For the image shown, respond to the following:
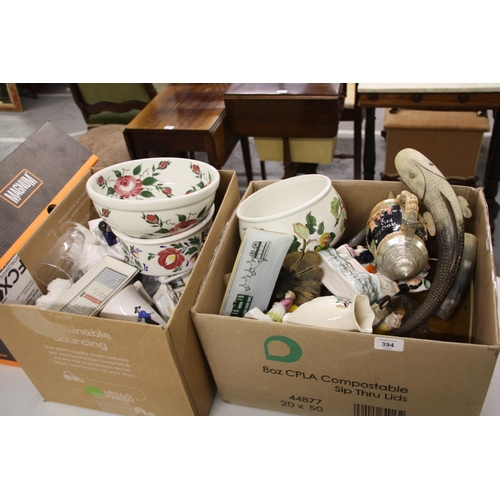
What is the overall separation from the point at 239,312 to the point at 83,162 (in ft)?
1.91

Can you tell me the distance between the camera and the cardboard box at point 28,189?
2.77ft

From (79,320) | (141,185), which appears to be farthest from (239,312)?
(141,185)

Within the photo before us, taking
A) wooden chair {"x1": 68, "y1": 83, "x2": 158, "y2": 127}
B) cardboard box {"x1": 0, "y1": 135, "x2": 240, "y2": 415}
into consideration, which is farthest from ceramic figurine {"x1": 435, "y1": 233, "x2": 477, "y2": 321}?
wooden chair {"x1": 68, "y1": 83, "x2": 158, "y2": 127}

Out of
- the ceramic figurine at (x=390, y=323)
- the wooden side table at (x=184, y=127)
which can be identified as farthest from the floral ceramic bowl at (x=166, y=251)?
the wooden side table at (x=184, y=127)

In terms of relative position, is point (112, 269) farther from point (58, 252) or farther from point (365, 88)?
point (365, 88)

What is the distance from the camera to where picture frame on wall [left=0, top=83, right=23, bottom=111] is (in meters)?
3.47

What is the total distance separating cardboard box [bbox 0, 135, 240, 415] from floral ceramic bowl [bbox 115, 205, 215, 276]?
0.05 meters

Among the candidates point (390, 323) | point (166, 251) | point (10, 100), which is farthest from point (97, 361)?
Result: point (10, 100)

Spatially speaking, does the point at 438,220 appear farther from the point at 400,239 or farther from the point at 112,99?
the point at 112,99

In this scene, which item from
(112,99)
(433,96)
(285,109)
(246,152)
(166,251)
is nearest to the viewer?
(166,251)

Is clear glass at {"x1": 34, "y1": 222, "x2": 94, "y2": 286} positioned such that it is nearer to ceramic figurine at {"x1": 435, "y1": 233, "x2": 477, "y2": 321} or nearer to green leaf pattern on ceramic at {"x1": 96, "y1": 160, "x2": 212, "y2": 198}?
green leaf pattern on ceramic at {"x1": 96, "y1": 160, "x2": 212, "y2": 198}

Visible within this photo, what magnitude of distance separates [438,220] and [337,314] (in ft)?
0.89

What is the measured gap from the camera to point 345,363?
2.23 ft

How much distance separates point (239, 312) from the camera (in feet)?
2.57
